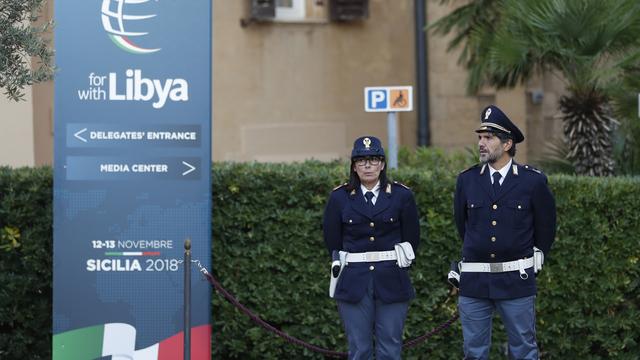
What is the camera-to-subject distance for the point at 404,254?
7.81 m

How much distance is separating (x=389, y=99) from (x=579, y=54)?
9.66 feet

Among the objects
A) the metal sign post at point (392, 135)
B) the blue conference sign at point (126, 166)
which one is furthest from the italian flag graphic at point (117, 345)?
the metal sign post at point (392, 135)

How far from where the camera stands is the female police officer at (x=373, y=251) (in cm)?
776

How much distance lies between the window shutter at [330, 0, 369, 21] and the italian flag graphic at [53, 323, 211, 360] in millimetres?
9392

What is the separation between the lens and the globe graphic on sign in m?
8.41

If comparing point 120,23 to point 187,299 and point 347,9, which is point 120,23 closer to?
point 187,299

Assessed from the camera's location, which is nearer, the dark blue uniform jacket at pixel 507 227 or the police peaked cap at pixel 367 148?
the dark blue uniform jacket at pixel 507 227

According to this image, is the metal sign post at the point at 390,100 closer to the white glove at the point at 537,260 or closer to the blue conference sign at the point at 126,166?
the blue conference sign at the point at 126,166

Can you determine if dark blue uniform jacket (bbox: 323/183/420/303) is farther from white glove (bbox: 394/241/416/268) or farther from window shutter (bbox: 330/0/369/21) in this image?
window shutter (bbox: 330/0/369/21)

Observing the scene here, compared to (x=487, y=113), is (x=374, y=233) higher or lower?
lower

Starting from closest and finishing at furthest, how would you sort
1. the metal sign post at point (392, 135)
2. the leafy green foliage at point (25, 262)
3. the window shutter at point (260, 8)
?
the leafy green foliage at point (25, 262)
the metal sign post at point (392, 135)
the window shutter at point (260, 8)

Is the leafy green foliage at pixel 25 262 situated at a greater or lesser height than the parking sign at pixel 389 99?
lesser

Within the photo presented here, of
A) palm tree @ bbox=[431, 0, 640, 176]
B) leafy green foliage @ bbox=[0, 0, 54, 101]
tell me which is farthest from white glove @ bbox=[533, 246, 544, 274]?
palm tree @ bbox=[431, 0, 640, 176]

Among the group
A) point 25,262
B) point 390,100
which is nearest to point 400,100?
point 390,100
